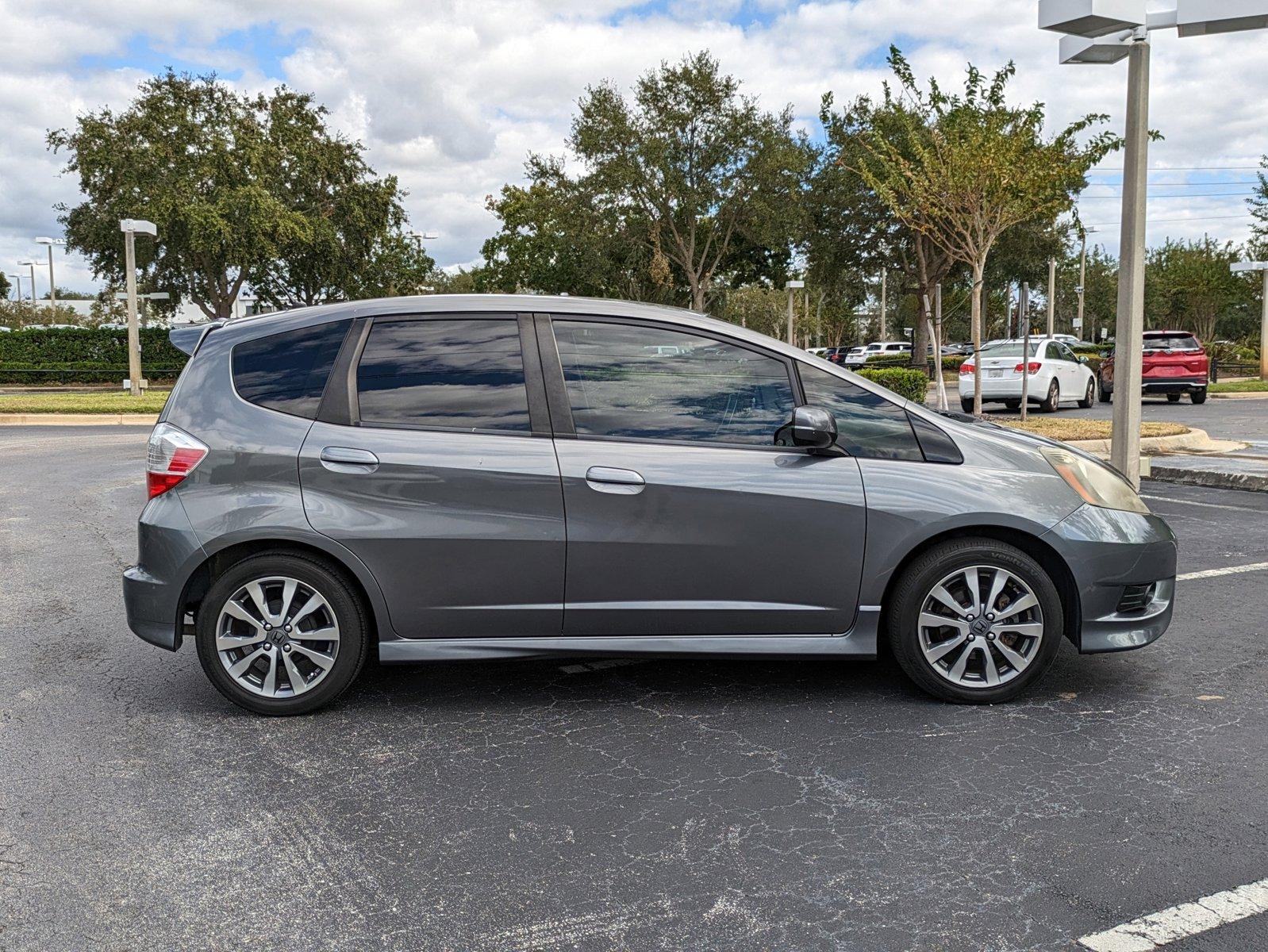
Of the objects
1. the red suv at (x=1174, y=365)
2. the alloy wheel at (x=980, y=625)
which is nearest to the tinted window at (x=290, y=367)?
the alloy wheel at (x=980, y=625)

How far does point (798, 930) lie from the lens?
288 centimetres

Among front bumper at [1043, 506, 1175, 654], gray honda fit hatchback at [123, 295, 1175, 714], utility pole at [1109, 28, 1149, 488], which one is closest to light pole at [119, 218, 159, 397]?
utility pole at [1109, 28, 1149, 488]

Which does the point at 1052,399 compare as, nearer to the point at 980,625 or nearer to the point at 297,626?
the point at 980,625

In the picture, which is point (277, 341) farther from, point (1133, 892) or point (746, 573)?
point (1133, 892)

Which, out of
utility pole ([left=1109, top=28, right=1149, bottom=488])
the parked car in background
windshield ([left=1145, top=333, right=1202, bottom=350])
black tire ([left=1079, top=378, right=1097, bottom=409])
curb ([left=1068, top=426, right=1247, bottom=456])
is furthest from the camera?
the parked car in background

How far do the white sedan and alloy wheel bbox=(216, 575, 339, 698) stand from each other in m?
17.8

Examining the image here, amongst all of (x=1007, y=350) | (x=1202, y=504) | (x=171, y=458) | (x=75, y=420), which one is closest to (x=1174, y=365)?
(x=1007, y=350)

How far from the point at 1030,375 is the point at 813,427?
18.6 metres

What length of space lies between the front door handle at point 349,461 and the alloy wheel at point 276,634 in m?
0.49

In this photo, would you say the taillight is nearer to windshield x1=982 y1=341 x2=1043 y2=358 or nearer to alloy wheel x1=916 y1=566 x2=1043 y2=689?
alloy wheel x1=916 y1=566 x2=1043 y2=689

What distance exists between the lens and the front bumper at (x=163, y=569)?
446 cm

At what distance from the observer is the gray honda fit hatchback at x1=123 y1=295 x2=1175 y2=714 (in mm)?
4441

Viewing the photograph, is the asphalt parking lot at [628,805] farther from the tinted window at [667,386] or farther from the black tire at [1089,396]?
the black tire at [1089,396]

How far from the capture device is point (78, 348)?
127 feet
